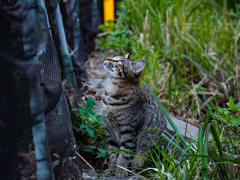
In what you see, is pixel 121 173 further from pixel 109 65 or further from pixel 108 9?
pixel 108 9

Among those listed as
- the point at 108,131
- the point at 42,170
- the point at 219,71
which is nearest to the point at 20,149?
the point at 42,170

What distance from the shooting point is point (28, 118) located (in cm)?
162

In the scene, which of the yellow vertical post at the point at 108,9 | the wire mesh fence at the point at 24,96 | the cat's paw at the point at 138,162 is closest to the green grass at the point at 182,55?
the yellow vertical post at the point at 108,9

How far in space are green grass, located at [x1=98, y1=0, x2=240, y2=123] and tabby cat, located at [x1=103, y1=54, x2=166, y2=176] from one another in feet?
4.57

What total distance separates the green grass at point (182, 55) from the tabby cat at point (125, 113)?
1392 millimetres

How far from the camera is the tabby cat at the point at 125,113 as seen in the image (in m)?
2.48

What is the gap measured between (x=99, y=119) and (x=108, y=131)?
0.15 meters

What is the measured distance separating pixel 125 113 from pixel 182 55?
2540 millimetres

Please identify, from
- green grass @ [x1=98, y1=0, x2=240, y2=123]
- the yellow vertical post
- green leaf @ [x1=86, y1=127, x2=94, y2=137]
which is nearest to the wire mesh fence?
green leaf @ [x1=86, y1=127, x2=94, y2=137]

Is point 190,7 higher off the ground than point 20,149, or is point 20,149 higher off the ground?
point 190,7

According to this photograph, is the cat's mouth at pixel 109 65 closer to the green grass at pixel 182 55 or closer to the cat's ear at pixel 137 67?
the cat's ear at pixel 137 67

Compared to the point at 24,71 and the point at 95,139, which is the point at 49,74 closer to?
the point at 24,71

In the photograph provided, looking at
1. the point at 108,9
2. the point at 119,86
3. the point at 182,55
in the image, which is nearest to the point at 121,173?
the point at 119,86

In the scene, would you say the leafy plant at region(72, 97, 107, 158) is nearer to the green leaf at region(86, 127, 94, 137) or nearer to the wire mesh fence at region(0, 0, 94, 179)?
the green leaf at region(86, 127, 94, 137)
